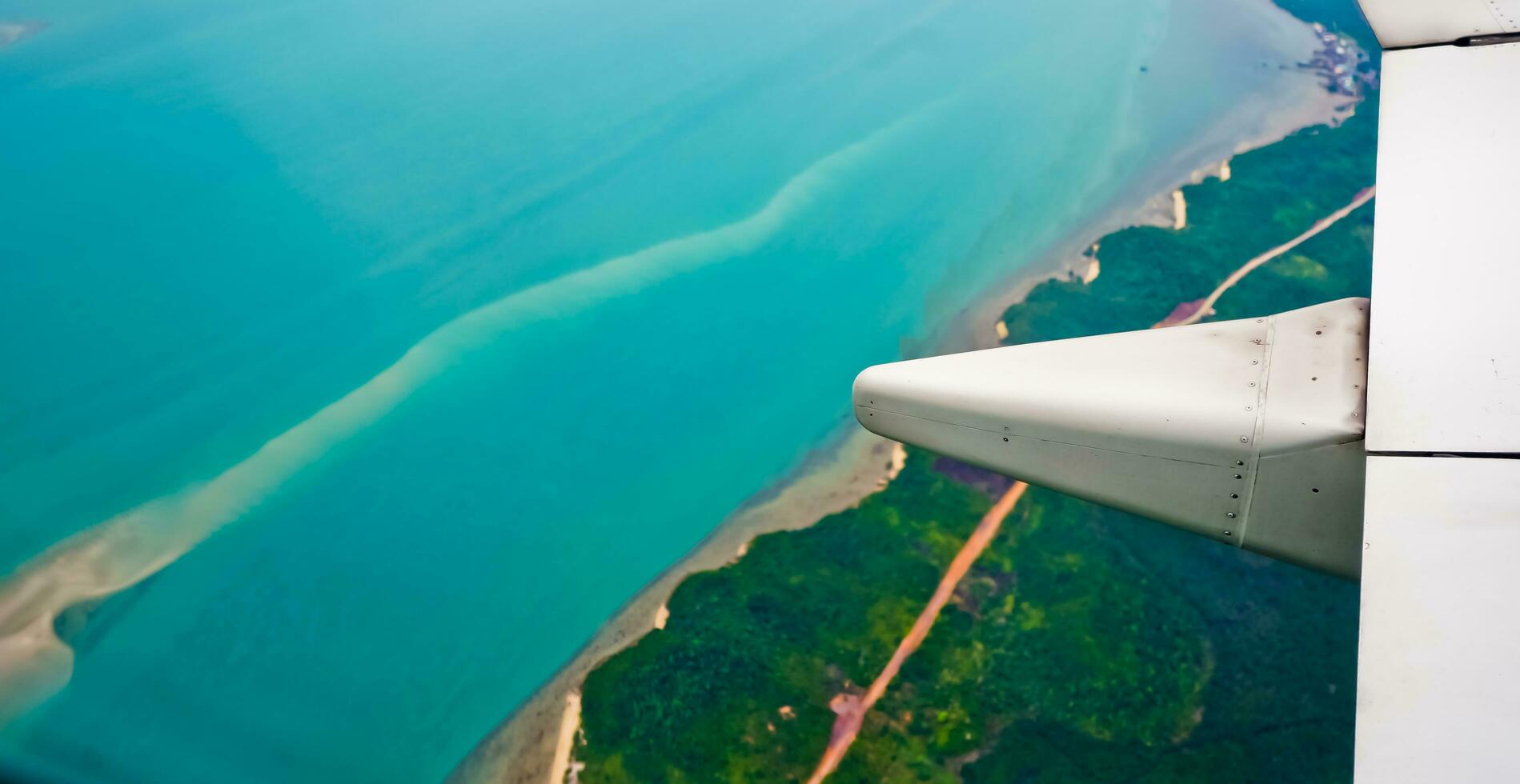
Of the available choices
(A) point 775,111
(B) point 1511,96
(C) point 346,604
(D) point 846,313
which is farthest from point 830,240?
(B) point 1511,96

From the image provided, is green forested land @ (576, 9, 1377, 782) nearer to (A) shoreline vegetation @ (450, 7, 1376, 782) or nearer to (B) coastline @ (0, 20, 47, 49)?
(A) shoreline vegetation @ (450, 7, 1376, 782)

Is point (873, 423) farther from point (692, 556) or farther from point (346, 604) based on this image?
point (346, 604)

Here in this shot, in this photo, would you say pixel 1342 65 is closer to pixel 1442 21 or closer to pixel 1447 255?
pixel 1442 21

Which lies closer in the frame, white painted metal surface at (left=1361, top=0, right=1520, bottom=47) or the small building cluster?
white painted metal surface at (left=1361, top=0, right=1520, bottom=47)

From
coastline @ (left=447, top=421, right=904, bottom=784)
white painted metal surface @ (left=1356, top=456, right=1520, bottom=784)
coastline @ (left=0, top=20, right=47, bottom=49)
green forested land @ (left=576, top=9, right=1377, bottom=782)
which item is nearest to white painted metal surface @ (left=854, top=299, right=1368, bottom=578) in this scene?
white painted metal surface @ (left=1356, top=456, right=1520, bottom=784)

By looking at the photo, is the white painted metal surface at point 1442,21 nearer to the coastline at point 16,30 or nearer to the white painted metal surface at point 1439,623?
the white painted metal surface at point 1439,623

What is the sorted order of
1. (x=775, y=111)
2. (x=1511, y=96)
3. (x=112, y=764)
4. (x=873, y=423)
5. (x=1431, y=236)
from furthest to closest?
(x=775, y=111) < (x=112, y=764) < (x=873, y=423) < (x=1511, y=96) < (x=1431, y=236)
